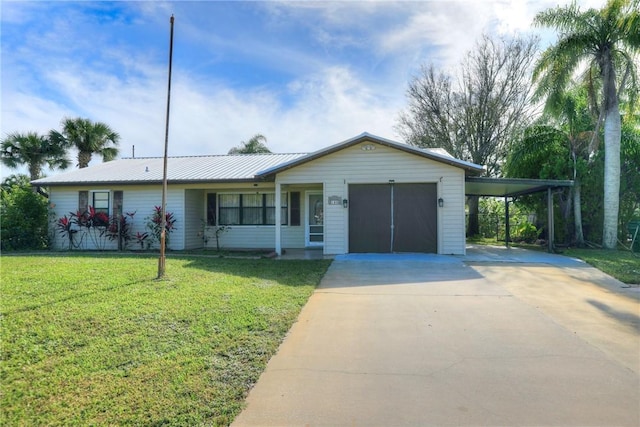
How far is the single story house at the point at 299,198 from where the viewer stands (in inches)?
443

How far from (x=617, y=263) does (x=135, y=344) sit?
38.8 ft

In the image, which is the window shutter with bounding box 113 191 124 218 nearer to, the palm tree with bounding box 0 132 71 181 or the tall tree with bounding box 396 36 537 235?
the palm tree with bounding box 0 132 71 181

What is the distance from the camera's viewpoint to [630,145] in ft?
44.8

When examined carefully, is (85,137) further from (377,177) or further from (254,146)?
(377,177)

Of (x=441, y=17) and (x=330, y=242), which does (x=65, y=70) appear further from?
(x=441, y=17)

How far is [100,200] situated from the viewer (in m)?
14.1

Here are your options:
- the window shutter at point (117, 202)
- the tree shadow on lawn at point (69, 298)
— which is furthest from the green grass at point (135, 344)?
the window shutter at point (117, 202)

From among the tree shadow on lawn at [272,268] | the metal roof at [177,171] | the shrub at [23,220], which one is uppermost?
the metal roof at [177,171]

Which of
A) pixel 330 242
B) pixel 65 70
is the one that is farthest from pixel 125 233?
pixel 330 242

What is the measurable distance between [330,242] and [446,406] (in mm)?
8864

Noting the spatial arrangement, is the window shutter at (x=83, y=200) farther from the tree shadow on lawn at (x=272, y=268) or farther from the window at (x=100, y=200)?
the tree shadow on lawn at (x=272, y=268)

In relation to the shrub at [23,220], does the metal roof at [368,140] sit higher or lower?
higher

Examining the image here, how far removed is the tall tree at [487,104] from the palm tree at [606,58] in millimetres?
7168

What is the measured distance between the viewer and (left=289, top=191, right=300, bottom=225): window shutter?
46.3ft
